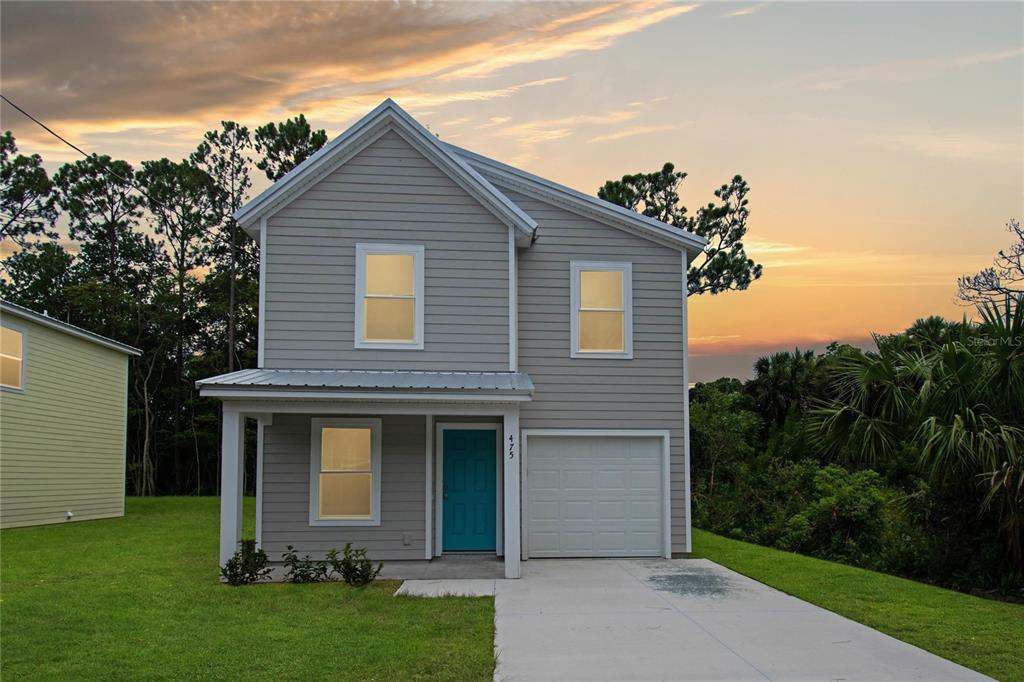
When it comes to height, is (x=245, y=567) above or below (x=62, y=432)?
below

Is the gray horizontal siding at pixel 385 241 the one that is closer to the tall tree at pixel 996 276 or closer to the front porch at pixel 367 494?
the front porch at pixel 367 494

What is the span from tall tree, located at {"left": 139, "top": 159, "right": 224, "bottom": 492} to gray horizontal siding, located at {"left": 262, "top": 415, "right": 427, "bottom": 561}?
24605 millimetres

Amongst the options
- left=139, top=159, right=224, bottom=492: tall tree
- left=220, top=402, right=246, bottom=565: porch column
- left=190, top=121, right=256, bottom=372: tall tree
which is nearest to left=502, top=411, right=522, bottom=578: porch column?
left=220, top=402, right=246, bottom=565: porch column

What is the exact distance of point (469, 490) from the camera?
14758 mm

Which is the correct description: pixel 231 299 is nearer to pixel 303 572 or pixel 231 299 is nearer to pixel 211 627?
pixel 303 572

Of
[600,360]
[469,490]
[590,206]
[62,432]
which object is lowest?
[469,490]

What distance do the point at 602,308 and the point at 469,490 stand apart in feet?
13.2

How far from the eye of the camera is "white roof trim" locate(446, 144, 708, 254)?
15430 mm

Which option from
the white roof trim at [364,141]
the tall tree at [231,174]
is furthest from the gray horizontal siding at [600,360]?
the tall tree at [231,174]

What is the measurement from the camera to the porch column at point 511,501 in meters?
12.6

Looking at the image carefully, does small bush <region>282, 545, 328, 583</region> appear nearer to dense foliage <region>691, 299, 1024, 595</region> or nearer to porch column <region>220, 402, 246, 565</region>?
porch column <region>220, 402, 246, 565</region>

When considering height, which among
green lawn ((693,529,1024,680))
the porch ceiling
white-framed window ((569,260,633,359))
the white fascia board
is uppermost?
white-framed window ((569,260,633,359))

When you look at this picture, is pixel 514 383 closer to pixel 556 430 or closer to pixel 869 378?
pixel 556 430

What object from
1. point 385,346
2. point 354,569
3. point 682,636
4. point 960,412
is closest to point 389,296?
point 385,346
